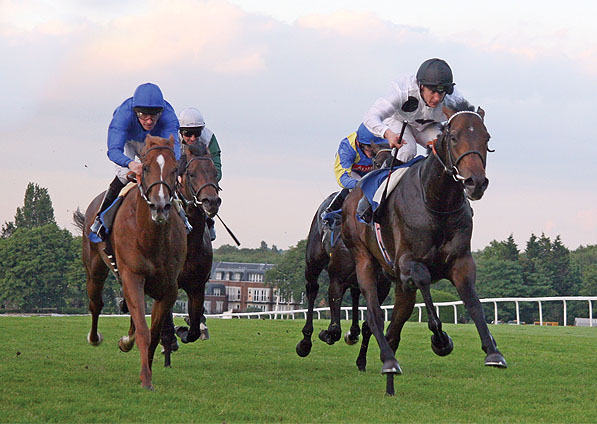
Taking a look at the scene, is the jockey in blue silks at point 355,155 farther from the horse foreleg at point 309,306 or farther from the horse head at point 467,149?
the horse head at point 467,149

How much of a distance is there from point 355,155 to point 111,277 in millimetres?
64165

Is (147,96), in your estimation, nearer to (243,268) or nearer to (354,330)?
(354,330)

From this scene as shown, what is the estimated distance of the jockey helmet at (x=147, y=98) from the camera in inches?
362

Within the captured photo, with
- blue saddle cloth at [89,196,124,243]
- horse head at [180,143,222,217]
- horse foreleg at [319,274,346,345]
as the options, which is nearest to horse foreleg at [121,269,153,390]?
blue saddle cloth at [89,196,124,243]

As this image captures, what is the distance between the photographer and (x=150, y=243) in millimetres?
8398

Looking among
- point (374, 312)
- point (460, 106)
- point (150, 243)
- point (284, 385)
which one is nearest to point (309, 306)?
point (284, 385)

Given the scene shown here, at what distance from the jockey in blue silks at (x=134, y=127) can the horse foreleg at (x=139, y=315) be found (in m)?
0.99

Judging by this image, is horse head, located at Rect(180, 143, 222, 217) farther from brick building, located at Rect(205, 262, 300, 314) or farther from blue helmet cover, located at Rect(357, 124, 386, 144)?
brick building, located at Rect(205, 262, 300, 314)

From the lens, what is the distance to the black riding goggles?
11.1 meters

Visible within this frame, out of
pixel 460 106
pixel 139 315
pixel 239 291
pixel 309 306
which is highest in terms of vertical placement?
pixel 239 291

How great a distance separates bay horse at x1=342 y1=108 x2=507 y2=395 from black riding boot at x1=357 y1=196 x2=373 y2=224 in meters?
0.16

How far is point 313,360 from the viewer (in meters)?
11.9

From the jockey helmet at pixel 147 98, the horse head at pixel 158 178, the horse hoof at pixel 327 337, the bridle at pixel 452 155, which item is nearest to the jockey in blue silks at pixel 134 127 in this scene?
the jockey helmet at pixel 147 98

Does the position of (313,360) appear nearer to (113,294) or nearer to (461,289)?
(461,289)
